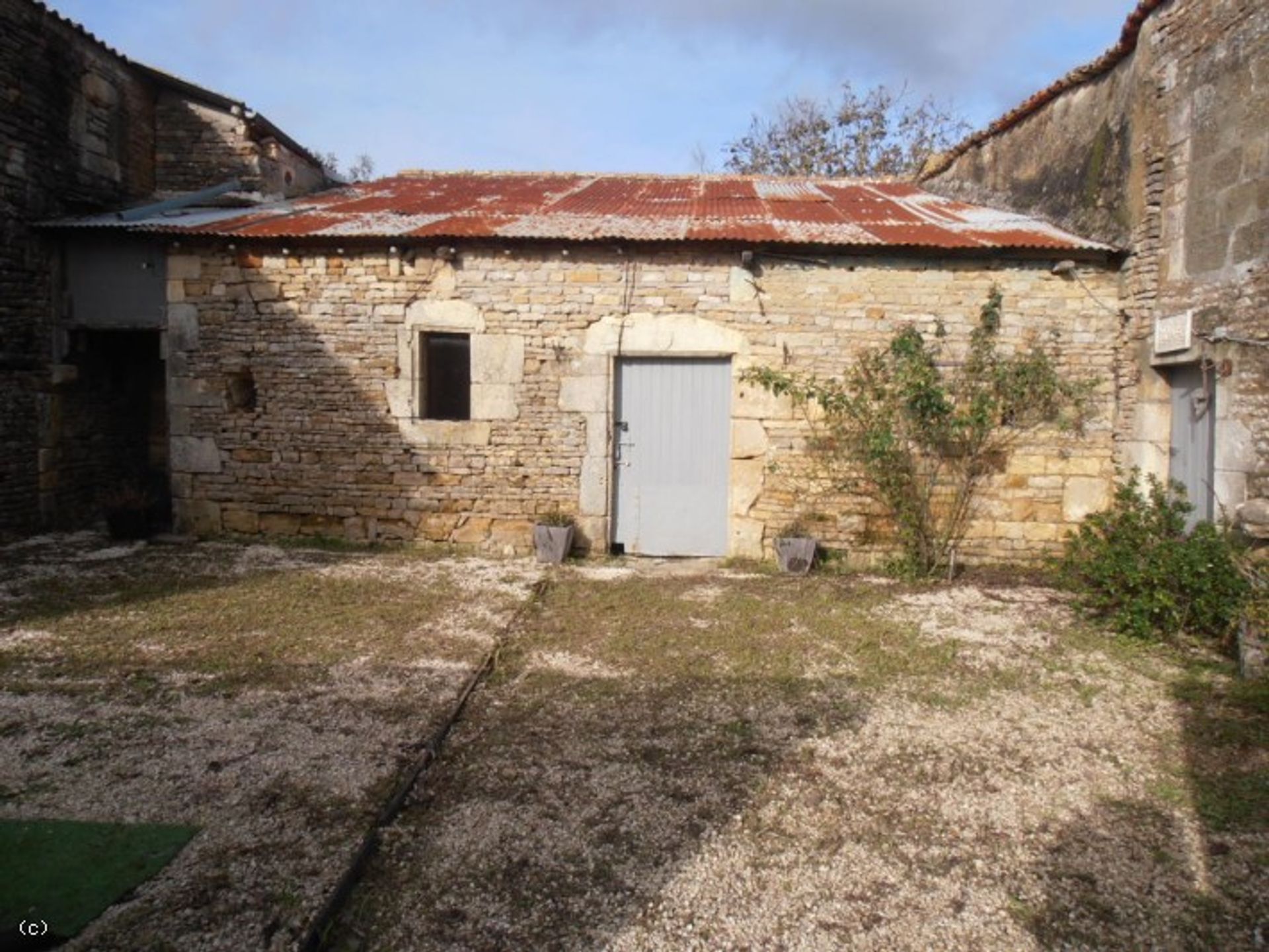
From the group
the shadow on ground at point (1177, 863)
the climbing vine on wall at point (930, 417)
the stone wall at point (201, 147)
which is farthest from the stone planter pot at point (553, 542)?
the stone wall at point (201, 147)

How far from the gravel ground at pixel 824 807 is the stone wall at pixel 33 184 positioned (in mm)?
6093

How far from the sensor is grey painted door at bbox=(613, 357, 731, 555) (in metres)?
7.52

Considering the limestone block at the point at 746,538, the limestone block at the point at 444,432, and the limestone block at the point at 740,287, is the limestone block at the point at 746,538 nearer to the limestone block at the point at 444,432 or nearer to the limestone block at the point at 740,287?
the limestone block at the point at 740,287

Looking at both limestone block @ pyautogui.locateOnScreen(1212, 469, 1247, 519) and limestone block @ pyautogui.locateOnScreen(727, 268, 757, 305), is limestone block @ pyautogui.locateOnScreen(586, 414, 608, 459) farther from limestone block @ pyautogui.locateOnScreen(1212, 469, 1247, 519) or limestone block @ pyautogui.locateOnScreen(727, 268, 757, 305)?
limestone block @ pyautogui.locateOnScreen(1212, 469, 1247, 519)

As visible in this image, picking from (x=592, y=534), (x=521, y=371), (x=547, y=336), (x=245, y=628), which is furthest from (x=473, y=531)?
(x=245, y=628)

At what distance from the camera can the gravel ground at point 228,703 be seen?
259 cm

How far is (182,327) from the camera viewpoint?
305 inches

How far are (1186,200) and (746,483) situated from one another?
14.1 ft

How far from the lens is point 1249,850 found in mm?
2854

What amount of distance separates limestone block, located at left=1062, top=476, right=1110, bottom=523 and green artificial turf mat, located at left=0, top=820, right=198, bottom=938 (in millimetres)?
7339

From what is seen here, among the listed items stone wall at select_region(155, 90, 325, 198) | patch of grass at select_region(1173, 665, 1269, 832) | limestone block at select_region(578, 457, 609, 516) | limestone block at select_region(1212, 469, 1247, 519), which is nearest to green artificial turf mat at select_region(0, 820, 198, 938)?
patch of grass at select_region(1173, 665, 1269, 832)

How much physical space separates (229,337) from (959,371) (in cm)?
727

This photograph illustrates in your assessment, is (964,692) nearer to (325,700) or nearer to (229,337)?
(325,700)

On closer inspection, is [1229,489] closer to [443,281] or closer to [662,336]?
[662,336]
